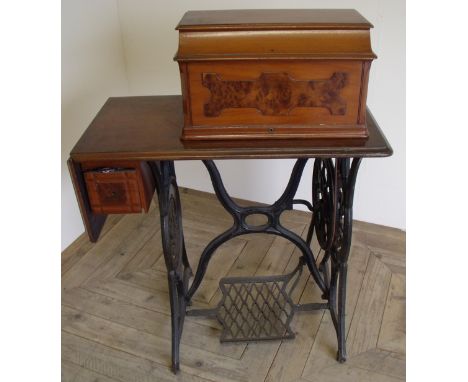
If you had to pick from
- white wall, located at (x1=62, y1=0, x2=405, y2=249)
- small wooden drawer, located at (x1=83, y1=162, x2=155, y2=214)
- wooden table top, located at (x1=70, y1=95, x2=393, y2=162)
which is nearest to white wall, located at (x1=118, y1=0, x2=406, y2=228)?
white wall, located at (x1=62, y1=0, x2=405, y2=249)

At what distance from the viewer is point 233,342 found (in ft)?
6.52

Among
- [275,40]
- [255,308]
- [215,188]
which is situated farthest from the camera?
[255,308]

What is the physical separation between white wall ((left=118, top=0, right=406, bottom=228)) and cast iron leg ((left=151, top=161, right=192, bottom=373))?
35.9 inches

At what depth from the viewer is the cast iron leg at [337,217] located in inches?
64.2

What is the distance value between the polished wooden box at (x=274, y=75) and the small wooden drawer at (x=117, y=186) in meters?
0.28

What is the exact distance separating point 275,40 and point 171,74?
1.57 m

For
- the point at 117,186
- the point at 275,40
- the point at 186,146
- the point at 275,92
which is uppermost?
the point at 275,40

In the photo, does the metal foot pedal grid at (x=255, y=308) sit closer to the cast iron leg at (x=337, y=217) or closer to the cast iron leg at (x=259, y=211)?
the cast iron leg at (x=337, y=217)

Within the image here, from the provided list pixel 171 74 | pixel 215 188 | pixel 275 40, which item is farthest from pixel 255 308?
pixel 171 74

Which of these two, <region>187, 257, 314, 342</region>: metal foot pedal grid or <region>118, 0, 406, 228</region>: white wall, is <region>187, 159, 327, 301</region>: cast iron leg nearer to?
<region>187, 257, 314, 342</region>: metal foot pedal grid

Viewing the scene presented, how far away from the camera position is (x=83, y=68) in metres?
2.47

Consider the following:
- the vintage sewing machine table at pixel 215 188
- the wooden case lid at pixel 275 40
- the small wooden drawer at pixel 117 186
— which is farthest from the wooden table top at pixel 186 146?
the wooden case lid at pixel 275 40

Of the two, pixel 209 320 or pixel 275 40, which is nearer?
pixel 275 40

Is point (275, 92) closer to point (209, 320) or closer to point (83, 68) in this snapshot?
point (209, 320)
